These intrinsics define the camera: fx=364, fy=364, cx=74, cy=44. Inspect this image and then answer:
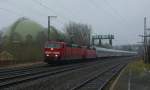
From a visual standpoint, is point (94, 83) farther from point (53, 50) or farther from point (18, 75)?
point (53, 50)

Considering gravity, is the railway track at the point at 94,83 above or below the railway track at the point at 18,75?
below

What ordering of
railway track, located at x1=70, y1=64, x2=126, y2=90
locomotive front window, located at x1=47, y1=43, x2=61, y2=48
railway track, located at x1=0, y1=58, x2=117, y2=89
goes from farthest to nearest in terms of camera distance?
locomotive front window, located at x1=47, y1=43, x2=61, y2=48, railway track, located at x1=0, y1=58, x2=117, y2=89, railway track, located at x1=70, y1=64, x2=126, y2=90

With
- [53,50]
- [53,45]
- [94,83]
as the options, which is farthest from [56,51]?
[94,83]

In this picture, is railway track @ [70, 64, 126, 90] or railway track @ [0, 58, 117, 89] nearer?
railway track @ [70, 64, 126, 90]

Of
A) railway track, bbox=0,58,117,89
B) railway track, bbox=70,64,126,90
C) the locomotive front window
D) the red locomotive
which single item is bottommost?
railway track, bbox=70,64,126,90

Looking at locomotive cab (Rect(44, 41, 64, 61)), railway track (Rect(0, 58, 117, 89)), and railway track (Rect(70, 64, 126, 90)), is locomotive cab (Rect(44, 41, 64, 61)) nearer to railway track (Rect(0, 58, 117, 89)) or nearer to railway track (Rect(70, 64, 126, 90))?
railway track (Rect(0, 58, 117, 89))

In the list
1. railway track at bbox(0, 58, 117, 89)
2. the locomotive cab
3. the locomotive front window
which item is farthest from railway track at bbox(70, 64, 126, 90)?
the locomotive front window

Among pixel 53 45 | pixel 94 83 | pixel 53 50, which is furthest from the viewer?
pixel 53 45

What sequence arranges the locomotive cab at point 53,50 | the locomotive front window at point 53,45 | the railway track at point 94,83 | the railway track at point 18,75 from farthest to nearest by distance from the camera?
the locomotive front window at point 53,45, the locomotive cab at point 53,50, the railway track at point 18,75, the railway track at point 94,83

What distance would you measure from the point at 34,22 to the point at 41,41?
26.0 m

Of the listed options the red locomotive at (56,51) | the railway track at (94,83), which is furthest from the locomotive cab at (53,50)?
the railway track at (94,83)

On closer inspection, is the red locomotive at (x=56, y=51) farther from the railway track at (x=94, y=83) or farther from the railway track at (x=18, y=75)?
the railway track at (x=94, y=83)

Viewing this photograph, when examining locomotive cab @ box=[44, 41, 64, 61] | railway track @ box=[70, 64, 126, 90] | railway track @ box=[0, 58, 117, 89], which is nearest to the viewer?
railway track @ box=[70, 64, 126, 90]

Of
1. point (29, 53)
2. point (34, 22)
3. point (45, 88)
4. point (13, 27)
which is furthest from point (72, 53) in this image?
point (34, 22)
